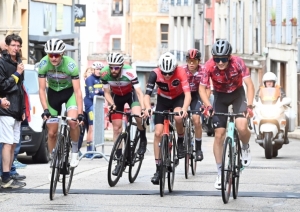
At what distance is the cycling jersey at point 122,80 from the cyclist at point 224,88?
1592 mm

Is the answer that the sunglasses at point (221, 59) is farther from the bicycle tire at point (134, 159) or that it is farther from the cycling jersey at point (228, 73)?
the bicycle tire at point (134, 159)

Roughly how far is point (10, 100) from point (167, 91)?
2218 mm

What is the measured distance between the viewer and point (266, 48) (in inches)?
2272

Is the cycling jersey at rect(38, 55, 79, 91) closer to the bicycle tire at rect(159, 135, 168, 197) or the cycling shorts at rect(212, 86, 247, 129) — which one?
the bicycle tire at rect(159, 135, 168, 197)

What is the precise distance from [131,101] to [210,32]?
61.3 metres

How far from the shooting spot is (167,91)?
15.1 m

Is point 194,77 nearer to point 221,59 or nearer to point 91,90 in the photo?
point 221,59

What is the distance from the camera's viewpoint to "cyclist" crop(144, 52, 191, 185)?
46.5ft

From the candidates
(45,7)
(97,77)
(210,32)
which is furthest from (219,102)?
(210,32)

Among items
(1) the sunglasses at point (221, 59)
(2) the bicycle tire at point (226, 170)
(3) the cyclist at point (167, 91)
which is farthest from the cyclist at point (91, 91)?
(2) the bicycle tire at point (226, 170)

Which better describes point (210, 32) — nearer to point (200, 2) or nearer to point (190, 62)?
point (200, 2)

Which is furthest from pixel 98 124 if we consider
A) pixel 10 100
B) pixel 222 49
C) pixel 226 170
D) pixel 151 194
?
pixel 226 170

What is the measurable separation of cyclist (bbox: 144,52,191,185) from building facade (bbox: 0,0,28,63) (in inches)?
852

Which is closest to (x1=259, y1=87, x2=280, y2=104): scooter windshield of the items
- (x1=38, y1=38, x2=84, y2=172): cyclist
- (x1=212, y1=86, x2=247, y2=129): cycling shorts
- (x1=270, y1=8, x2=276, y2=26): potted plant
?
(x1=212, y1=86, x2=247, y2=129): cycling shorts
